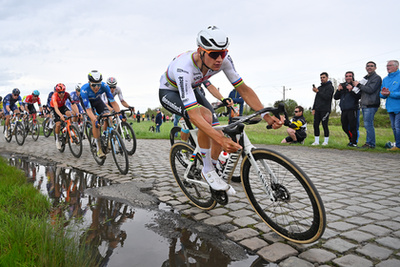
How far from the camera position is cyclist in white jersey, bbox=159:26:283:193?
10.9 feet

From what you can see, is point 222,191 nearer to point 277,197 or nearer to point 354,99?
point 277,197

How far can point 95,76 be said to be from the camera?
24.0 feet

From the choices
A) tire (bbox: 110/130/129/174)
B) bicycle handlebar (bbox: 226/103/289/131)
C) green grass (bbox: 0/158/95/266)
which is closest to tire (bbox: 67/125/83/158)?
tire (bbox: 110/130/129/174)

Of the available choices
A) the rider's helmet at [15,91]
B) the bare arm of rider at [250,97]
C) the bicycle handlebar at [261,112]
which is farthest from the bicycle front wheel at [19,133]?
the bicycle handlebar at [261,112]

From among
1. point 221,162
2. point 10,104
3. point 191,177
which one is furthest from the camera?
point 10,104

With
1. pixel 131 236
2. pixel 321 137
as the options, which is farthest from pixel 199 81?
pixel 321 137

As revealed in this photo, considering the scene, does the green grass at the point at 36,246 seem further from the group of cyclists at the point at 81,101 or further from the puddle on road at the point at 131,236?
the group of cyclists at the point at 81,101

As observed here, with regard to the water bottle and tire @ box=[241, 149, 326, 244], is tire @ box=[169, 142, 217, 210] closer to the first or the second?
the water bottle

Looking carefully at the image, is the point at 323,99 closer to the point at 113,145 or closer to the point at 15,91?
the point at 113,145

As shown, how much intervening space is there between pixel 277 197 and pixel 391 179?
12.2 feet

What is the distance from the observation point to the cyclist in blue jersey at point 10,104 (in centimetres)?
1422

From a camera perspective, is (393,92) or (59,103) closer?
(393,92)

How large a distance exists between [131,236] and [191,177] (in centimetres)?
135

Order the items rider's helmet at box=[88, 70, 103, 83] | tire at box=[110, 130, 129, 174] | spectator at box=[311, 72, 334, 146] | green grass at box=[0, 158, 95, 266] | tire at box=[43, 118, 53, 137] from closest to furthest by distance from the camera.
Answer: green grass at box=[0, 158, 95, 266] → tire at box=[110, 130, 129, 174] → rider's helmet at box=[88, 70, 103, 83] → spectator at box=[311, 72, 334, 146] → tire at box=[43, 118, 53, 137]
